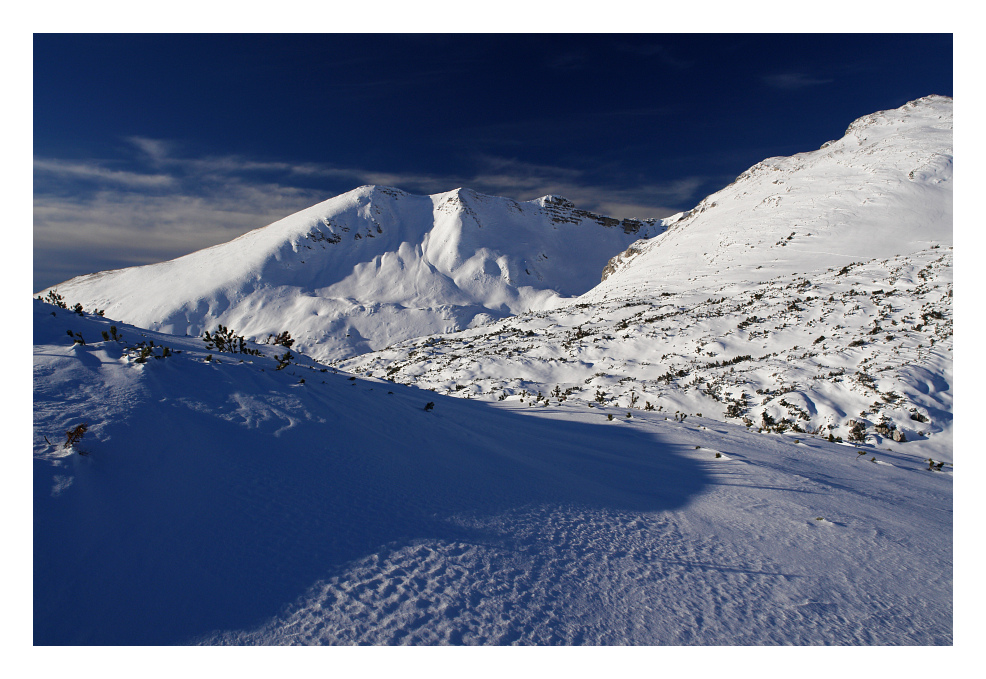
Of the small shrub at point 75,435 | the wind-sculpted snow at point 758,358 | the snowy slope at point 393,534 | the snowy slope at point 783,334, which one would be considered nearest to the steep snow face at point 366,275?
the snowy slope at point 783,334

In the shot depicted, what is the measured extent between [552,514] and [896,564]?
243cm

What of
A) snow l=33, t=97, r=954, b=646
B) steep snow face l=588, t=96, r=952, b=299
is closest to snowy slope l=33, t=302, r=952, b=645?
snow l=33, t=97, r=954, b=646

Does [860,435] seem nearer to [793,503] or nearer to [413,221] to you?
[793,503]

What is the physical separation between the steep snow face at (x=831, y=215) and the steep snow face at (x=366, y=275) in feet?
71.4

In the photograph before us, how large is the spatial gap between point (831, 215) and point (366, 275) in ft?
160

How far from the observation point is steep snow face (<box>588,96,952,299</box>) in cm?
2716

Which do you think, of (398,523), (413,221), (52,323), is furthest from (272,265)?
(398,523)

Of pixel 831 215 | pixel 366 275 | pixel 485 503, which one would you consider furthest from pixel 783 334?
pixel 366 275

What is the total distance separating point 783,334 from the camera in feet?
46.9

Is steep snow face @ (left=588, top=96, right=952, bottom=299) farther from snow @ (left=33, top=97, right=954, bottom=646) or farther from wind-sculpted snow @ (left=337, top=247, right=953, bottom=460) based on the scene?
snow @ (left=33, top=97, right=954, bottom=646)

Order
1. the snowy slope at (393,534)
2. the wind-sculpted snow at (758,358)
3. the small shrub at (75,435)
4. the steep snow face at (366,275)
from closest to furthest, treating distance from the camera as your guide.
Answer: the snowy slope at (393,534)
the small shrub at (75,435)
the wind-sculpted snow at (758,358)
the steep snow face at (366,275)

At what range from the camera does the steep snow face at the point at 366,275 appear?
157 feet

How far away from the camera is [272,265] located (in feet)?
188

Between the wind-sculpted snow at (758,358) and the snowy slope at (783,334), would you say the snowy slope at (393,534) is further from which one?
the snowy slope at (783,334)
